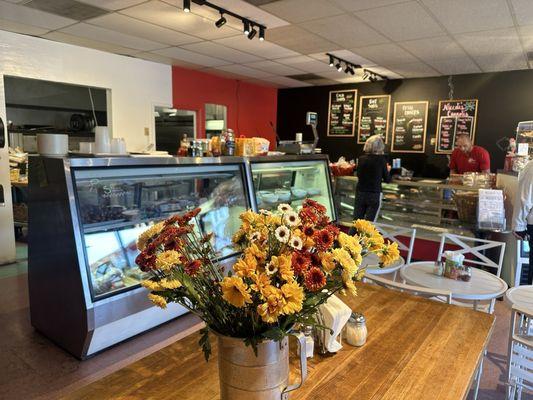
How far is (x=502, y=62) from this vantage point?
538 centimetres

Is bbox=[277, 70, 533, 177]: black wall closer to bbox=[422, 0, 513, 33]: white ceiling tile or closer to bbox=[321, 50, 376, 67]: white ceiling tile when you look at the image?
bbox=[321, 50, 376, 67]: white ceiling tile

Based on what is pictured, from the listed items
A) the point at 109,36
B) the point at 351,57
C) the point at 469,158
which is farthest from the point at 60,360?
the point at 469,158

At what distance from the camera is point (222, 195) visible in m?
3.08

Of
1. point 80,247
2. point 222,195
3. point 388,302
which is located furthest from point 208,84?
point 388,302

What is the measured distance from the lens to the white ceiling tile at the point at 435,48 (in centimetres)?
439

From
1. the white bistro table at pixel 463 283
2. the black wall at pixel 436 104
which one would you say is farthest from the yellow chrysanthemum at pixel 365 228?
the black wall at pixel 436 104

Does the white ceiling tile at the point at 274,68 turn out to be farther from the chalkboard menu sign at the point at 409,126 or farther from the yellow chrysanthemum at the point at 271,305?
the yellow chrysanthemum at the point at 271,305

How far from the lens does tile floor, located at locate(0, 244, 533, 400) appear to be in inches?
85.0

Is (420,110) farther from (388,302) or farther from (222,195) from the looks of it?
(388,302)

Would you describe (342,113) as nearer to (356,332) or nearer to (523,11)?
(523,11)

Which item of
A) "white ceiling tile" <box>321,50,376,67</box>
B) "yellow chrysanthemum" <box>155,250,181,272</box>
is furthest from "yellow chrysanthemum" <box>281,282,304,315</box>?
"white ceiling tile" <box>321,50,376,67</box>

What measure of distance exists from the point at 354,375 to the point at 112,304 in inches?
61.2

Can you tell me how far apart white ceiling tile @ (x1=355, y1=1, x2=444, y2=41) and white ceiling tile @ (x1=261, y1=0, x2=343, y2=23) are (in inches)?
11.8

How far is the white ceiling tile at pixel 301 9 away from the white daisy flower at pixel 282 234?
9.86 feet
